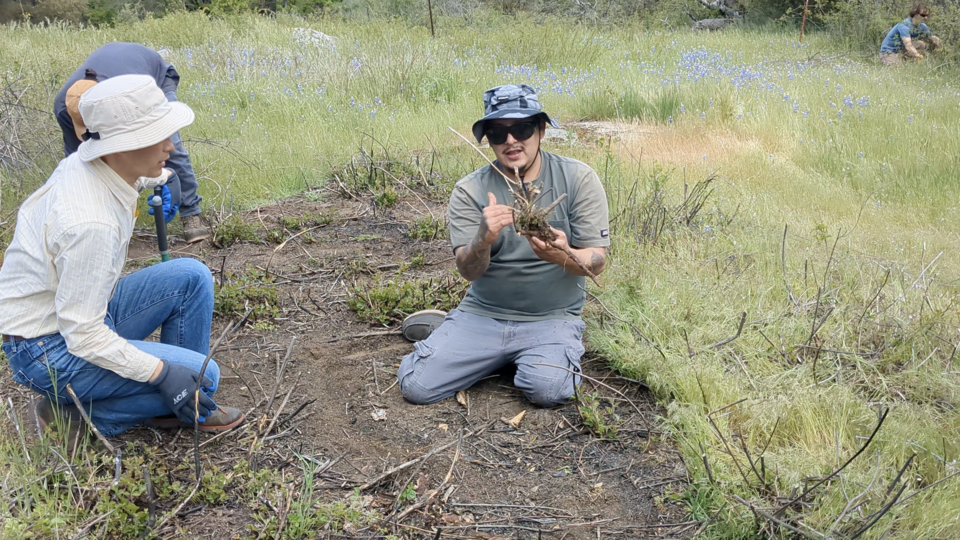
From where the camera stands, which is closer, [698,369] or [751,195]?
[698,369]

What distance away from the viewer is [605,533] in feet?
8.37

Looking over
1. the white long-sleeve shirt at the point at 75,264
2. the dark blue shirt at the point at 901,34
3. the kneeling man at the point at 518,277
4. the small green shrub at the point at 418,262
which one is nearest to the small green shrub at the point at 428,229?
the small green shrub at the point at 418,262

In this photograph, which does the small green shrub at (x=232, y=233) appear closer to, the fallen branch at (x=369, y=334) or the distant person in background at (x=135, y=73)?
the distant person in background at (x=135, y=73)

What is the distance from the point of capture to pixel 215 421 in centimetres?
297

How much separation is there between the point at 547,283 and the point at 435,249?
1.77 meters

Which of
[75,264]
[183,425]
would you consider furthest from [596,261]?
[75,264]

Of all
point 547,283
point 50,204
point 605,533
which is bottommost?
point 605,533

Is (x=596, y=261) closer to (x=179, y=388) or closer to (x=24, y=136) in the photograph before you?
(x=179, y=388)

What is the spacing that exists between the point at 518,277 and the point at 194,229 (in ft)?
9.23

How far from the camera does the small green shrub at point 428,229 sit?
5180 millimetres

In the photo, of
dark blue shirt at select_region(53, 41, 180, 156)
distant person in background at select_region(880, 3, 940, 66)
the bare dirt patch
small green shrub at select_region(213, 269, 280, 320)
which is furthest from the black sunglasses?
distant person in background at select_region(880, 3, 940, 66)

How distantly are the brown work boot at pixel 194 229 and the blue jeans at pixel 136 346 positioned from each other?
86.0 inches

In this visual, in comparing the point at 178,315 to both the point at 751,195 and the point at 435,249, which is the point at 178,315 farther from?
the point at 751,195

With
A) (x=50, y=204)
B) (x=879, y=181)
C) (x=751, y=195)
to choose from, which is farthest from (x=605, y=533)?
(x=879, y=181)
